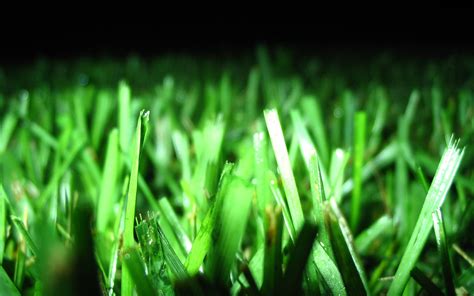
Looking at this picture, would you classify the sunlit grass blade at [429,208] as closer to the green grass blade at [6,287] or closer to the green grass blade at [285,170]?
the green grass blade at [285,170]

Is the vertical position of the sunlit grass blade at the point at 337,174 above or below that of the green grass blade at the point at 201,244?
below

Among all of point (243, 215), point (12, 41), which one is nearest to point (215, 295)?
point (243, 215)

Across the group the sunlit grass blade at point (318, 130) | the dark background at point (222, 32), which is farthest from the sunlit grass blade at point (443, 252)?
the dark background at point (222, 32)

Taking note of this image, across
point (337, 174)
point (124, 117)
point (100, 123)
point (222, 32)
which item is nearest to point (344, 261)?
point (337, 174)

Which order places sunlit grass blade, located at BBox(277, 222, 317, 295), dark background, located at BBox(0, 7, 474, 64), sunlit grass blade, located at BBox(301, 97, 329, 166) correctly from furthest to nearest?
dark background, located at BBox(0, 7, 474, 64)
sunlit grass blade, located at BBox(301, 97, 329, 166)
sunlit grass blade, located at BBox(277, 222, 317, 295)

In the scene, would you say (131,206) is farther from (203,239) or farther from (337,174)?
(337,174)

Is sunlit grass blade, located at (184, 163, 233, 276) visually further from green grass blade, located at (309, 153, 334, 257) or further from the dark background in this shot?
the dark background

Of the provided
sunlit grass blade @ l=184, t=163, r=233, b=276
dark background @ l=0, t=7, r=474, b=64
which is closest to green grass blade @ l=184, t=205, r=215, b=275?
sunlit grass blade @ l=184, t=163, r=233, b=276
